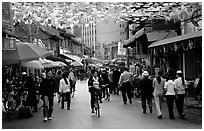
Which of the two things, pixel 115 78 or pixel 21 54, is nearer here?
pixel 21 54

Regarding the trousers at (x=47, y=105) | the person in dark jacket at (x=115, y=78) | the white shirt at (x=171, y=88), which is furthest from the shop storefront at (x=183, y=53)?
the trousers at (x=47, y=105)

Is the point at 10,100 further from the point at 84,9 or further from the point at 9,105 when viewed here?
the point at 84,9

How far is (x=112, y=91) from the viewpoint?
21.7 meters

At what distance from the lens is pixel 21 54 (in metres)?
12.2

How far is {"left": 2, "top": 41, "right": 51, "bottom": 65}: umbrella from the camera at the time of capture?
11.8 metres

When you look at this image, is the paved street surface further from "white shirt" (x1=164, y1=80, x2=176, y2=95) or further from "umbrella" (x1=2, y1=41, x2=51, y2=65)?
"umbrella" (x1=2, y1=41, x2=51, y2=65)

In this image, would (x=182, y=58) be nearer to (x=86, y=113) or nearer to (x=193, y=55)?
(x=193, y=55)

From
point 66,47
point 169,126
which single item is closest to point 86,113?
point 169,126

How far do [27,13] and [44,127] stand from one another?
461 centimetres

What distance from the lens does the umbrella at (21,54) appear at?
11836mm

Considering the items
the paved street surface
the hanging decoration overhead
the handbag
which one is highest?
the hanging decoration overhead

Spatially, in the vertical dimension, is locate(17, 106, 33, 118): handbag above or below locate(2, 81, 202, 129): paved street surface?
A: above

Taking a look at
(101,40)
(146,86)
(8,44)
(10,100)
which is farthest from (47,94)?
(101,40)

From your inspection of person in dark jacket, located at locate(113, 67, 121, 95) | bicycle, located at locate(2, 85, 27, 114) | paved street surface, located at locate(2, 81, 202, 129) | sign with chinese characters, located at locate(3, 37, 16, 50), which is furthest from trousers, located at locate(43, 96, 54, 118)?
person in dark jacket, located at locate(113, 67, 121, 95)
